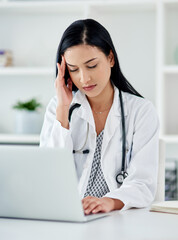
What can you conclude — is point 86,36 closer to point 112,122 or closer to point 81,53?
point 81,53

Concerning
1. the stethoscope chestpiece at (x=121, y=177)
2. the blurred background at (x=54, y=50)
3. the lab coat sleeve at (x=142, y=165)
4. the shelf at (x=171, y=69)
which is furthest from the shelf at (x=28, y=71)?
the stethoscope chestpiece at (x=121, y=177)

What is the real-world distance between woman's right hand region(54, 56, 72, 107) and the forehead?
0.11 meters

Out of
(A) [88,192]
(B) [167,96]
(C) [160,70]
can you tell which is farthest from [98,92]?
(B) [167,96]

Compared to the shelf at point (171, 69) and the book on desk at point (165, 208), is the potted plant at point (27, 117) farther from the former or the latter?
the book on desk at point (165, 208)

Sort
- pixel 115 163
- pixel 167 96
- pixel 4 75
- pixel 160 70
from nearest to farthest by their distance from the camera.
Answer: pixel 115 163 < pixel 160 70 < pixel 167 96 < pixel 4 75

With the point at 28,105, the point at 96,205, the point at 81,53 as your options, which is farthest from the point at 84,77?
the point at 28,105

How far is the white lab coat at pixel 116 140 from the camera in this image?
1752 millimetres

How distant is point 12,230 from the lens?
1.25 metres

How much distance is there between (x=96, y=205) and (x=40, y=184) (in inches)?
10.2

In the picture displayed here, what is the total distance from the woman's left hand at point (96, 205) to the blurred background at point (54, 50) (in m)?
1.87

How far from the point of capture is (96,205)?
4.77ft
